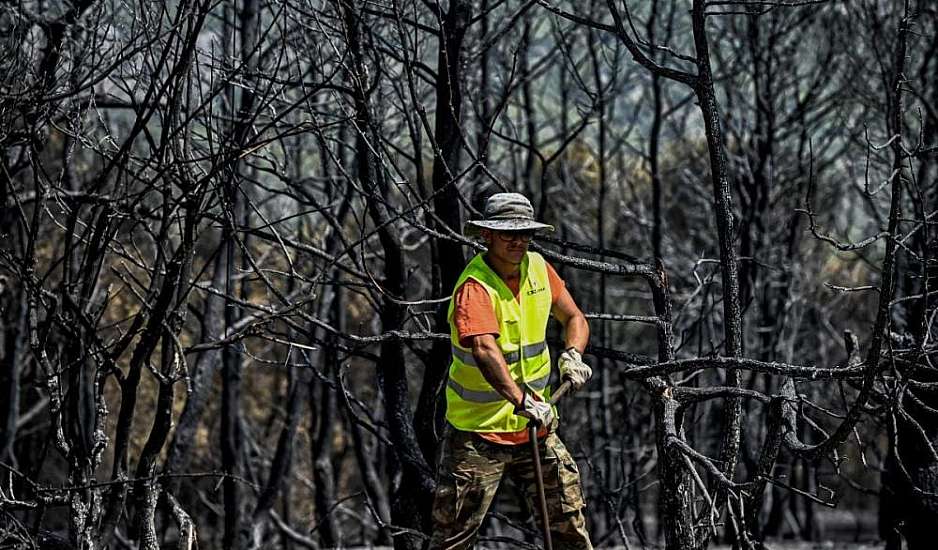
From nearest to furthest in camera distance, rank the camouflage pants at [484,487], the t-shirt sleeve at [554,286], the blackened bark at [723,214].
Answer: the camouflage pants at [484,487] → the t-shirt sleeve at [554,286] → the blackened bark at [723,214]

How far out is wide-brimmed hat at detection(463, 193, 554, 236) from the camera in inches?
205

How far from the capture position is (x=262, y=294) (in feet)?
75.4

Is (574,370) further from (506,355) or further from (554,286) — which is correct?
(554,286)

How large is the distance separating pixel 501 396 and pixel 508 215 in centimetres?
78

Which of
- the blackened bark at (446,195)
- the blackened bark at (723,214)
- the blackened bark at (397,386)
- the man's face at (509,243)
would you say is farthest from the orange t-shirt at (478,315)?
the blackened bark at (446,195)

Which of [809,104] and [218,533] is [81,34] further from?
[218,533]

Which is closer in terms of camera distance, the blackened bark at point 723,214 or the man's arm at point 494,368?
the man's arm at point 494,368

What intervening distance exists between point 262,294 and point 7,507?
56.8 feet

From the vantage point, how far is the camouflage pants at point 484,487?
5348 mm

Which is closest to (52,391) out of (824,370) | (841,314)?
(824,370)

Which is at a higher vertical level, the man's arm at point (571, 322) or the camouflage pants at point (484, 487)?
the man's arm at point (571, 322)

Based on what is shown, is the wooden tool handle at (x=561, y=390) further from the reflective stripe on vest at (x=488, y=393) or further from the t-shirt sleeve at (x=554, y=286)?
the t-shirt sleeve at (x=554, y=286)

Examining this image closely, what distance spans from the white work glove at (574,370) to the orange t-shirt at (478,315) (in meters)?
0.27

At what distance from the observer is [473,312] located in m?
5.09
